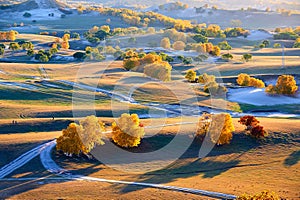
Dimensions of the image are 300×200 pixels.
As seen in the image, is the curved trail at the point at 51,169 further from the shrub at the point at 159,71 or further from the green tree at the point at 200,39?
the green tree at the point at 200,39

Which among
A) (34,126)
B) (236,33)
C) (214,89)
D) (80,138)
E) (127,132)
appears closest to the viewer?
(80,138)

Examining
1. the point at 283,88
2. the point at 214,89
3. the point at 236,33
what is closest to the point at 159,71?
the point at 214,89

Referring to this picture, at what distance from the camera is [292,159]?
5172 cm

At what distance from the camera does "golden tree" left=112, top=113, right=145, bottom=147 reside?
172ft

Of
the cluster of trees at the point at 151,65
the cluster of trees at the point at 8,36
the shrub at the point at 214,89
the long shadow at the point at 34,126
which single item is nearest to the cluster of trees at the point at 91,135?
the long shadow at the point at 34,126

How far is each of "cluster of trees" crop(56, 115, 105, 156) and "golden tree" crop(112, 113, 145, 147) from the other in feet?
7.65

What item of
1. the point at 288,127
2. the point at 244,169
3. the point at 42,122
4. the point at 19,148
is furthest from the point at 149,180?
the point at 288,127

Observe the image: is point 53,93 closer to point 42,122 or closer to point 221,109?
point 42,122

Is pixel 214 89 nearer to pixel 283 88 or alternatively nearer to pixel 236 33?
pixel 283 88

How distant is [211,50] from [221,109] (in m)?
63.3

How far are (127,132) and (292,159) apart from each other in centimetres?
2300

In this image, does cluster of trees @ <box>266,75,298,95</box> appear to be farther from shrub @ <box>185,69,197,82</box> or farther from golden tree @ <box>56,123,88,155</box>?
golden tree @ <box>56,123,88,155</box>

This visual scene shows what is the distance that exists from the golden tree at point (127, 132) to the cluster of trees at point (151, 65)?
136 feet

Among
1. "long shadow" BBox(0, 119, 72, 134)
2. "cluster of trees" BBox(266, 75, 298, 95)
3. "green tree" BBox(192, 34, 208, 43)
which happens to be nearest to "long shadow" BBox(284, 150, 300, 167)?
"long shadow" BBox(0, 119, 72, 134)
